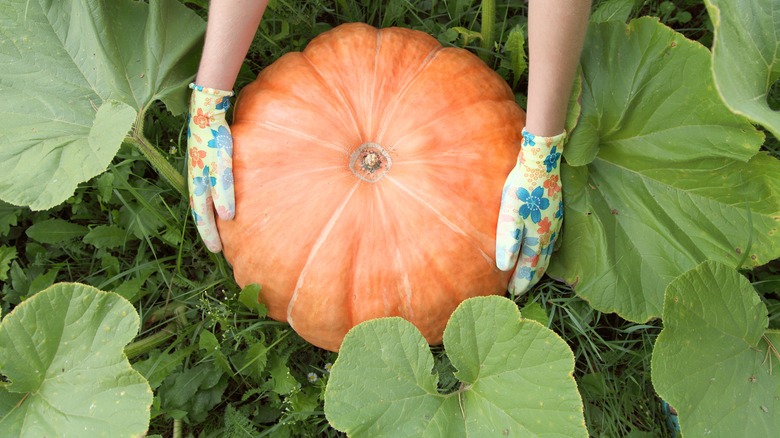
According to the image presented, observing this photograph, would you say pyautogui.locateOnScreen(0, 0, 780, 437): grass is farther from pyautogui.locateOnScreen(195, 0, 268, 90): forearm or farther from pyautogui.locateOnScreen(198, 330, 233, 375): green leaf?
pyautogui.locateOnScreen(195, 0, 268, 90): forearm

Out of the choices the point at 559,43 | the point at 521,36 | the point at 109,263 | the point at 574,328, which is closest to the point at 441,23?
the point at 521,36

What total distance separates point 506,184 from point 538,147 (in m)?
0.14

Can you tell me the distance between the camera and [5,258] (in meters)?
2.22

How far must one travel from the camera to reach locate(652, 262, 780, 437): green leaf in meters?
1.65

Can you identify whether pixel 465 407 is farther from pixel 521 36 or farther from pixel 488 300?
pixel 521 36

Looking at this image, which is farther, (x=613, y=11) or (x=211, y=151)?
(x=613, y=11)

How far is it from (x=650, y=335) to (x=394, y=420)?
106cm

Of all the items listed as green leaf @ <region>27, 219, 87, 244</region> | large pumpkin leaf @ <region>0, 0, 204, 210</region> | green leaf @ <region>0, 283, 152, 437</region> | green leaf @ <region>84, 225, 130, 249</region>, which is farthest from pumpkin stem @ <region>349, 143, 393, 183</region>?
green leaf @ <region>27, 219, 87, 244</region>

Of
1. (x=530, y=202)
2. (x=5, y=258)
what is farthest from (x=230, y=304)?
(x=530, y=202)

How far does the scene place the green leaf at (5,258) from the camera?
2.20m

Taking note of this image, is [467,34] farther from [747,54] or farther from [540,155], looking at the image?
→ [747,54]

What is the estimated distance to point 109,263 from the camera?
2258 mm

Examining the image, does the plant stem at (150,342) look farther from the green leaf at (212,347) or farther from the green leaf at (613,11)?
the green leaf at (613,11)

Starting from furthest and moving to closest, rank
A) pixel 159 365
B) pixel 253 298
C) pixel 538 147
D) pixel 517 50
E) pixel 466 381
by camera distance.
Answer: pixel 517 50 < pixel 159 365 < pixel 253 298 < pixel 538 147 < pixel 466 381
